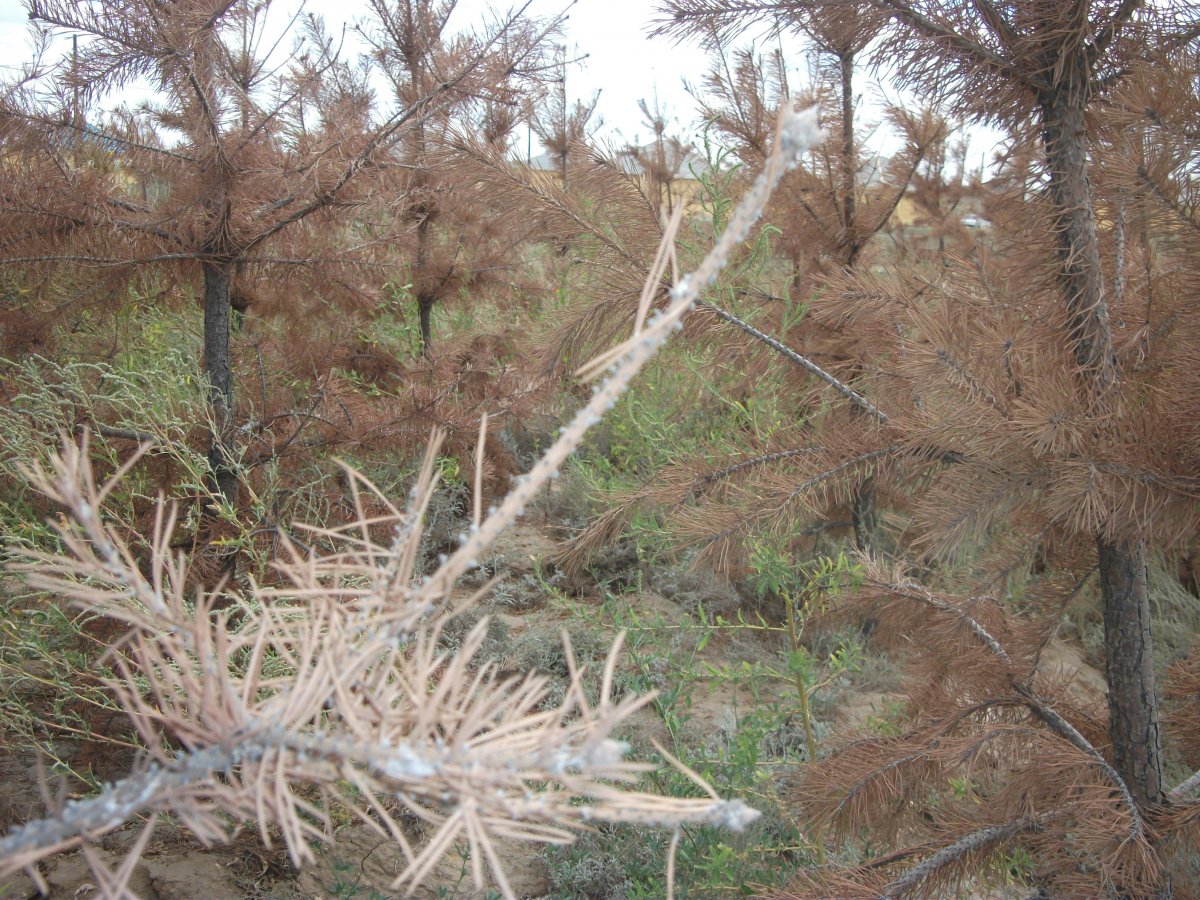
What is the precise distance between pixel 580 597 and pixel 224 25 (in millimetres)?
2625

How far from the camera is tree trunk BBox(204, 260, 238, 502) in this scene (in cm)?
237

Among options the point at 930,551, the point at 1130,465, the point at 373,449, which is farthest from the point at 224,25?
the point at 1130,465

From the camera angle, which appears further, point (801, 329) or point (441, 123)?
point (801, 329)

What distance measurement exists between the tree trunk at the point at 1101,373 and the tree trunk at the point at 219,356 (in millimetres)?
2104

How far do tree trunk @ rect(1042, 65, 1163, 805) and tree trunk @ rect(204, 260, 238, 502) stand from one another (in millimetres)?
2104

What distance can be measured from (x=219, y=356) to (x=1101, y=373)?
2.29m

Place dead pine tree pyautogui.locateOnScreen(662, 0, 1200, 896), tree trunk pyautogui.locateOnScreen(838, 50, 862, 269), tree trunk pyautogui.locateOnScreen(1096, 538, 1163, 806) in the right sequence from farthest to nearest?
tree trunk pyautogui.locateOnScreen(838, 50, 862, 269)
tree trunk pyautogui.locateOnScreen(1096, 538, 1163, 806)
dead pine tree pyautogui.locateOnScreen(662, 0, 1200, 896)

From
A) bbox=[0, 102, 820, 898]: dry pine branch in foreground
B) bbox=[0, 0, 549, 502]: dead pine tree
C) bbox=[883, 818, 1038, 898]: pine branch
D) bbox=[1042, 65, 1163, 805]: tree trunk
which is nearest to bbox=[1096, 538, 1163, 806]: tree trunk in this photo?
bbox=[1042, 65, 1163, 805]: tree trunk

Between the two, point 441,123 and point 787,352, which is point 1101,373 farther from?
point 441,123

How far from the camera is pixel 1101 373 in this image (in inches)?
57.0

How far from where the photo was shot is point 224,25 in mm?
2143

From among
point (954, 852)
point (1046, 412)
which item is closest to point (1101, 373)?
point (1046, 412)

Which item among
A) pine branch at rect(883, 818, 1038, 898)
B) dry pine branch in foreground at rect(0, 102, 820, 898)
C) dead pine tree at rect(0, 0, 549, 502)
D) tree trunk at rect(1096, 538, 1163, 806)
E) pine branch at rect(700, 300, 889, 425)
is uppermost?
dead pine tree at rect(0, 0, 549, 502)

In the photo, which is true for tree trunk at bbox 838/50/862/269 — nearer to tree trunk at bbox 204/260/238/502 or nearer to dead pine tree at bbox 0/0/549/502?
dead pine tree at bbox 0/0/549/502
